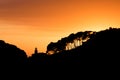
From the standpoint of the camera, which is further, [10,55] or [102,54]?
[10,55]

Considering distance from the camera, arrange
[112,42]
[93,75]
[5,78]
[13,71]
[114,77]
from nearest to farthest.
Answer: [114,77]
[93,75]
[5,78]
[13,71]
[112,42]

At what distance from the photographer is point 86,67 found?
4881 cm

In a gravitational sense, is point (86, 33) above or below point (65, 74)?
above

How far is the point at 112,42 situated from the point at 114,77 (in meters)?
16.2

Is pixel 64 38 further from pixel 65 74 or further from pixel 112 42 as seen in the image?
pixel 65 74

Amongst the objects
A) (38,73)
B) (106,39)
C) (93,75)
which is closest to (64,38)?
(106,39)

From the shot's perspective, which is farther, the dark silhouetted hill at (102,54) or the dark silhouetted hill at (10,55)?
the dark silhouetted hill at (10,55)

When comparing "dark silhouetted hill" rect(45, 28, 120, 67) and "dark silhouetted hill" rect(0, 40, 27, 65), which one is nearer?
"dark silhouetted hill" rect(45, 28, 120, 67)

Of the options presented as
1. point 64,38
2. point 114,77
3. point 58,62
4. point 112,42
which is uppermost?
Result: point 64,38

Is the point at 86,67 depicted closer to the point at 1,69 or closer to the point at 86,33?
the point at 1,69

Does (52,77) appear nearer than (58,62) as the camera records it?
Yes

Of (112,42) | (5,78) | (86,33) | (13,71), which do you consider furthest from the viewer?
(86,33)

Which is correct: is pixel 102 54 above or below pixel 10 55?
below

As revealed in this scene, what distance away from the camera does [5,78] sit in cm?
4756
